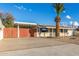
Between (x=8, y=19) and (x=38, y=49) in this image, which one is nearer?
(x=38, y=49)

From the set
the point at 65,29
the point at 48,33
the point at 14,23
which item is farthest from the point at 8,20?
the point at 65,29

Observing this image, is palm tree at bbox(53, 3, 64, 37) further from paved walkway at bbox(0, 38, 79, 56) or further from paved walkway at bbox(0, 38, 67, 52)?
paved walkway at bbox(0, 38, 79, 56)

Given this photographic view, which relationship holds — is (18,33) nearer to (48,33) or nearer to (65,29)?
(48,33)

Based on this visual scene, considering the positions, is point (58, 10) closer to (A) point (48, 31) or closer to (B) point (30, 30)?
(B) point (30, 30)

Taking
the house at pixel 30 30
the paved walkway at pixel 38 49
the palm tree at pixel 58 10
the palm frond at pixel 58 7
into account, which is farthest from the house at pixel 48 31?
the paved walkway at pixel 38 49

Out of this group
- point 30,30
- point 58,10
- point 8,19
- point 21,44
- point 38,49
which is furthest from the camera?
point 8,19

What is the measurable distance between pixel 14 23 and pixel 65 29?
10.3 meters

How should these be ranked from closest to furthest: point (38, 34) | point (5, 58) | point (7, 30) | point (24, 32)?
point (5, 58) < point (7, 30) < point (24, 32) < point (38, 34)

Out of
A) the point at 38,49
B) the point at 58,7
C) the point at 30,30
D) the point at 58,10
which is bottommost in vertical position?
the point at 38,49

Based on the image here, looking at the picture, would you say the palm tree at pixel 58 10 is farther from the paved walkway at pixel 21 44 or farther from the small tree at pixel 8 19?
the paved walkway at pixel 21 44

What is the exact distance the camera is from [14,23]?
33312 mm

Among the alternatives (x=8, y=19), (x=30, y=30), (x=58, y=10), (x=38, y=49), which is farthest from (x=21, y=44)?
(x=8, y=19)

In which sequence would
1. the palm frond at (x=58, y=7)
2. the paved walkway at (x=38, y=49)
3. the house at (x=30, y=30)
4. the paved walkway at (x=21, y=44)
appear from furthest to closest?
the palm frond at (x=58, y=7), the house at (x=30, y=30), the paved walkway at (x=21, y=44), the paved walkway at (x=38, y=49)

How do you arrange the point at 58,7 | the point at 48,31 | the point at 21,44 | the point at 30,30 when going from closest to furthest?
the point at 21,44 → the point at 58,7 → the point at 30,30 → the point at 48,31
